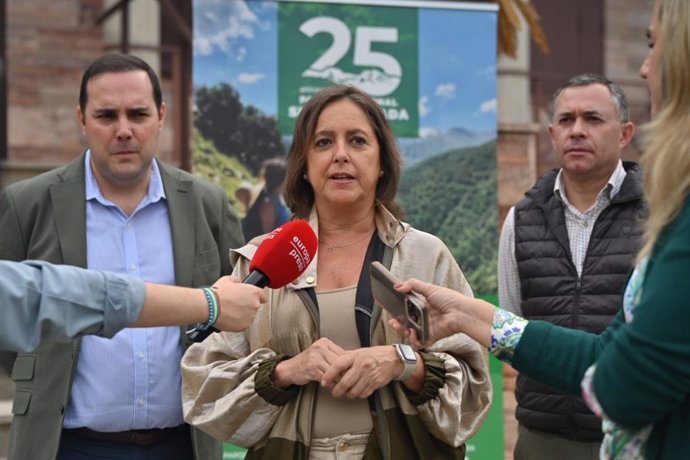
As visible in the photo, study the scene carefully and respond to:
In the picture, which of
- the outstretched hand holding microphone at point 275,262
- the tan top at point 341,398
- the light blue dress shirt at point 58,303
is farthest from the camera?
the tan top at point 341,398

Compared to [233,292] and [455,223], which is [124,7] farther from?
[233,292]

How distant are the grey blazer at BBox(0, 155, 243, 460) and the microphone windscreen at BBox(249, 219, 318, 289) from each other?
2.46 feet

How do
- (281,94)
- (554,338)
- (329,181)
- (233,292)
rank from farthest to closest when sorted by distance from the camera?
1. (281,94)
2. (329,181)
3. (233,292)
4. (554,338)

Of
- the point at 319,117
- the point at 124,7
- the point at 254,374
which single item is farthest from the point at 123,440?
the point at 124,7

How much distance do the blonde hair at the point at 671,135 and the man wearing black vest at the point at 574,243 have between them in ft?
5.66

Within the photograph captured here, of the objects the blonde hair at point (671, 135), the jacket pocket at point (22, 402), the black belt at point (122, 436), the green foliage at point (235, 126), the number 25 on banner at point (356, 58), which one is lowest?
the black belt at point (122, 436)

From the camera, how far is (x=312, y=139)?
302 centimetres

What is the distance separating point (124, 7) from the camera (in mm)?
9102

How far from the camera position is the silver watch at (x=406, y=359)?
8.61ft

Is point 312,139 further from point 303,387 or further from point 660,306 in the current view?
point 660,306

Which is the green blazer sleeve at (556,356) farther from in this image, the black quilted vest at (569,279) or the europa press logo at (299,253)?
the black quilted vest at (569,279)

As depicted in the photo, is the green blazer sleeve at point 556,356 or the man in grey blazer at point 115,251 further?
the man in grey blazer at point 115,251

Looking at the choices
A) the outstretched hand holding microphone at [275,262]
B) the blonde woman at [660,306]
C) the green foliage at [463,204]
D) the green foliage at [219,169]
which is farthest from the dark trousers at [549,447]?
the green foliage at [219,169]

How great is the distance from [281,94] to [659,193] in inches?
153
